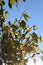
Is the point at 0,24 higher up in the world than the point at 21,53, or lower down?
higher up

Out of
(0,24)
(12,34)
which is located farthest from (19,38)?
(0,24)

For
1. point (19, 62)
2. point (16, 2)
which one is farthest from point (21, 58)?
point (16, 2)

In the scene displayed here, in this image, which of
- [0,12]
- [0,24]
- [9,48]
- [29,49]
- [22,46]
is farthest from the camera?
[29,49]

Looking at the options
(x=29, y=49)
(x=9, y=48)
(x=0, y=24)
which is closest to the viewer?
(x=0, y=24)

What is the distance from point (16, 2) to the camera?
4.72 meters

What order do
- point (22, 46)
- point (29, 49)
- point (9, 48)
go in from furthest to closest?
point (29, 49), point (22, 46), point (9, 48)

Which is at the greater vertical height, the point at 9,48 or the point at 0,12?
the point at 0,12

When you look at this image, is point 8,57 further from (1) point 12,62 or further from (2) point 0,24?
(2) point 0,24

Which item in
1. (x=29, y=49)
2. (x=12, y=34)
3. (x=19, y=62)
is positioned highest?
(x=12, y=34)

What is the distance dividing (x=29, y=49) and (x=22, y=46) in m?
1.08

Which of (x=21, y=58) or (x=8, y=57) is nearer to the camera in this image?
(x=8, y=57)

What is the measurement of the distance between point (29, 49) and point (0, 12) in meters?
7.05

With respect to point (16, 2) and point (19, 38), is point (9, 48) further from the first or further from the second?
point (16, 2)

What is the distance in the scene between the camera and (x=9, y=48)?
11.2m
